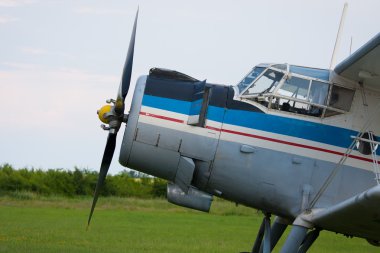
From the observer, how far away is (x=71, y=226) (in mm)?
24672

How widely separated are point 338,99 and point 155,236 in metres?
12.2

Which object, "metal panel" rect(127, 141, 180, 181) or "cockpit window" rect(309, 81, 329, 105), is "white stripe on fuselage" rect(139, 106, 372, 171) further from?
"cockpit window" rect(309, 81, 329, 105)

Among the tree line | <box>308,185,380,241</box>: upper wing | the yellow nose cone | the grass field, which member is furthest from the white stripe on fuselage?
the tree line

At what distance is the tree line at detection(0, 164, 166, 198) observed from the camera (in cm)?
3991

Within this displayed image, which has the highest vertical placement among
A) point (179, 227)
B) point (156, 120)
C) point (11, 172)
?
point (156, 120)

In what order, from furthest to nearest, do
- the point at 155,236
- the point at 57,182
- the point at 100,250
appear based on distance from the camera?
the point at 57,182 < the point at 155,236 < the point at 100,250

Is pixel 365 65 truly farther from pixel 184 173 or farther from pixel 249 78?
pixel 184 173

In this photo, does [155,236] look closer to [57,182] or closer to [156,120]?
[156,120]

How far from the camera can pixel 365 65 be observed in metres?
10.8

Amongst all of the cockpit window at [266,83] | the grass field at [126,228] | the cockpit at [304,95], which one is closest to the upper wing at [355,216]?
the cockpit at [304,95]

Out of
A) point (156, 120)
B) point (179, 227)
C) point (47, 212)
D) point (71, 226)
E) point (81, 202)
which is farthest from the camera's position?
point (81, 202)

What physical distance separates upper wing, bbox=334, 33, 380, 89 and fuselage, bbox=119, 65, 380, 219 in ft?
0.73

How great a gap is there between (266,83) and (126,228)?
1416 cm

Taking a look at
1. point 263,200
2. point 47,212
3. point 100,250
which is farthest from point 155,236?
point 263,200
